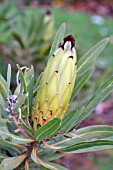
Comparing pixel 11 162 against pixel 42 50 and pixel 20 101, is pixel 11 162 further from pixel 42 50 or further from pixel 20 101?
pixel 42 50

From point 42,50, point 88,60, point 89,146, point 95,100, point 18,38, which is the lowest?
point 89,146

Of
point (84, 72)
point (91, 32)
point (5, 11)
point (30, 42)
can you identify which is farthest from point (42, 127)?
point (91, 32)

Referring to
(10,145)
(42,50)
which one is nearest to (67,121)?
(10,145)

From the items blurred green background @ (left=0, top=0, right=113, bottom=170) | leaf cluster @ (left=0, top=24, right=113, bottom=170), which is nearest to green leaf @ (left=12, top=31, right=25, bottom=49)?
blurred green background @ (left=0, top=0, right=113, bottom=170)

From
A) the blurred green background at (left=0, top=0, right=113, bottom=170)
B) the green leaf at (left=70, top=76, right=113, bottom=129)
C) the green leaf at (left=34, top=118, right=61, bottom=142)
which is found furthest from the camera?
the blurred green background at (left=0, top=0, right=113, bottom=170)

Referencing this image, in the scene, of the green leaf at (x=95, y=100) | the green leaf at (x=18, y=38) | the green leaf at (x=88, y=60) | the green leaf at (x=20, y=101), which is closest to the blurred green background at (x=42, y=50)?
the green leaf at (x=18, y=38)

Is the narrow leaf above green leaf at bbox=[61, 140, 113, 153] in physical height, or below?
above

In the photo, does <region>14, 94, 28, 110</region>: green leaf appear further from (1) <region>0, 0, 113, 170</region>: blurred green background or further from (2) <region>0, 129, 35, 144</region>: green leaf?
(1) <region>0, 0, 113, 170</region>: blurred green background

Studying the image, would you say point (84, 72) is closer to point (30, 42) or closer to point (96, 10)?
point (30, 42)
